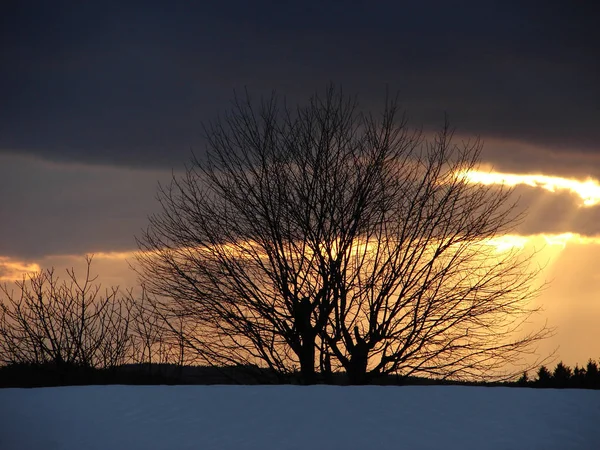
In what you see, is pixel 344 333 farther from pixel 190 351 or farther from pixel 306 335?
pixel 190 351

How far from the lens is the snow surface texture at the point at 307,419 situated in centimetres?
246

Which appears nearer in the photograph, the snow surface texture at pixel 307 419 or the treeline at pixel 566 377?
the snow surface texture at pixel 307 419

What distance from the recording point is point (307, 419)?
8.51 feet

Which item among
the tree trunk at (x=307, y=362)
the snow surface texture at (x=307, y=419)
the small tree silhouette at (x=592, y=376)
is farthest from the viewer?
the tree trunk at (x=307, y=362)

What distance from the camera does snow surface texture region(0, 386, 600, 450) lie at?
96.8 inches

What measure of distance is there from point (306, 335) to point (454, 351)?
325cm

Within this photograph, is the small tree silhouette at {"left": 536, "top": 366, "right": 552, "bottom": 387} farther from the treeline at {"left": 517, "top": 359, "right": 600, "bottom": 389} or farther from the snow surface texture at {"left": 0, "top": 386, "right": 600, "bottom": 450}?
the snow surface texture at {"left": 0, "top": 386, "right": 600, "bottom": 450}

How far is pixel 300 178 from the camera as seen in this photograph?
567 inches

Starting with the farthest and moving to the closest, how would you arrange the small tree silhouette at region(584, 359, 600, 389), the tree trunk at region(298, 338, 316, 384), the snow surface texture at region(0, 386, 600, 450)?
the tree trunk at region(298, 338, 316, 384), the small tree silhouette at region(584, 359, 600, 389), the snow surface texture at region(0, 386, 600, 450)

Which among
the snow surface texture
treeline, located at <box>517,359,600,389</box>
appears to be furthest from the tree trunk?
the snow surface texture

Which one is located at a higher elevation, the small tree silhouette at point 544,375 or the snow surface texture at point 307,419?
the small tree silhouette at point 544,375

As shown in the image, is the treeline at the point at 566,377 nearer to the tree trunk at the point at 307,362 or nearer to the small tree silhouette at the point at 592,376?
the small tree silhouette at the point at 592,376

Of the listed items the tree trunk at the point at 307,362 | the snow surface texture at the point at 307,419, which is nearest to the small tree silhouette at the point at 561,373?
the tree trunk at the point at 307,362

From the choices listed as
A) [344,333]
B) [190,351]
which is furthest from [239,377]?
[344,333]
